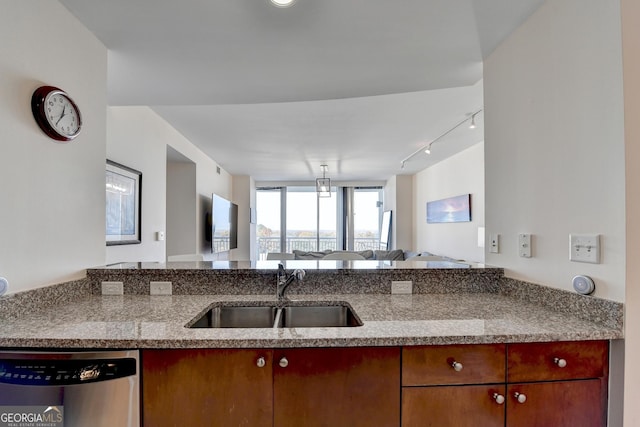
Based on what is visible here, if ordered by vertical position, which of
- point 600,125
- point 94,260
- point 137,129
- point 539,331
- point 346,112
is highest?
point 346,112

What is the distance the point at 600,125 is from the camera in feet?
3.67

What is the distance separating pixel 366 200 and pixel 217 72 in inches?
254

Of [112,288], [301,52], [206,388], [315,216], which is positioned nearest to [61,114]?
[112,288]

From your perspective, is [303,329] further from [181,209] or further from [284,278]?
[181,209]

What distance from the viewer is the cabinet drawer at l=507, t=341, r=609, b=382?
3.57ft

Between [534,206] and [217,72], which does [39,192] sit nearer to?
[217,72]

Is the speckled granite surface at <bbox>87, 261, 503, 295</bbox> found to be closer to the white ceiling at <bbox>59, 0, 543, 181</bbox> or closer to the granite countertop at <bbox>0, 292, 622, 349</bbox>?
the granite countertop at <bbox>0, 292, 622, 349</bbox>

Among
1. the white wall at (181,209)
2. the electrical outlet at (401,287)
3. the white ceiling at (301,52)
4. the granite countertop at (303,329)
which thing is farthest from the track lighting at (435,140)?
the white wall at (181,209)

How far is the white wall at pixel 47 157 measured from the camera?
4.00 ft

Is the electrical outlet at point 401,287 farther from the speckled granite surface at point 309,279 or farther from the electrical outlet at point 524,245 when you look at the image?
the electrical outlet at point 524,245

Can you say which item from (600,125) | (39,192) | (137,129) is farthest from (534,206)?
Result: (137,129)

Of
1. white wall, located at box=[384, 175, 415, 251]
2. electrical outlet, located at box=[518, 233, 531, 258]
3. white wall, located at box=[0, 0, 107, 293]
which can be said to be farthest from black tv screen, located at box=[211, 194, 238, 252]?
electrical outlet, located at box=[518, 233, 531, 258]

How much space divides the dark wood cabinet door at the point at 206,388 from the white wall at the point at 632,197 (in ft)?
4.02

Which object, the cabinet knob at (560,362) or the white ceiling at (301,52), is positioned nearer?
the cabinet knob at (560,362)
